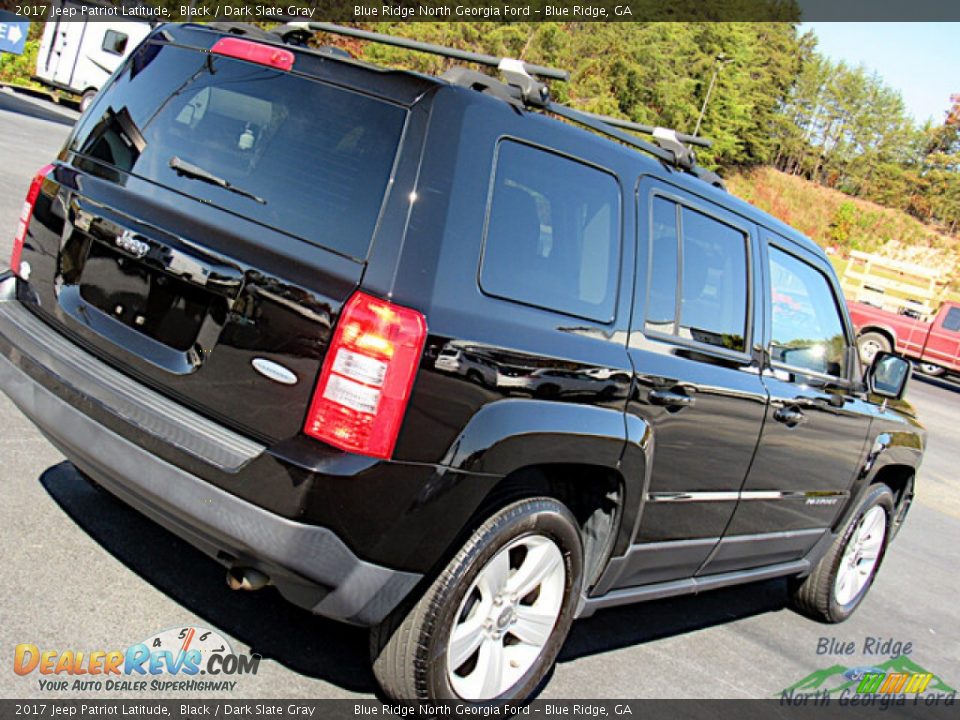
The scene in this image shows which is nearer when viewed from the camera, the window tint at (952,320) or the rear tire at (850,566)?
the rear tire at (850,566)

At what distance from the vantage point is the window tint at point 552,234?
9.94 ft

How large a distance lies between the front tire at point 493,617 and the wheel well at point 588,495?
0.09 m

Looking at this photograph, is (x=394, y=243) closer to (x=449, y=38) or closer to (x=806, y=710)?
(x=806, y=710)

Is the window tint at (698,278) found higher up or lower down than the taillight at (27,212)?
higher up

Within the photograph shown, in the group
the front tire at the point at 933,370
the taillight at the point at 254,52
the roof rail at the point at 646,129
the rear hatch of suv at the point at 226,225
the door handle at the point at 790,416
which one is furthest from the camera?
the front tire at the point at 933,370

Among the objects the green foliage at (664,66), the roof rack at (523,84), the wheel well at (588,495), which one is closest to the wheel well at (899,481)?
the roof rack at (523,84)

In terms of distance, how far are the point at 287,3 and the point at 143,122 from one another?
1514 inches

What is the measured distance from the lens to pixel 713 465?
403cm

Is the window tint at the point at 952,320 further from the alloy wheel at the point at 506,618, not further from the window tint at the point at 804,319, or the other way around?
the alloy wheel at the point at 506,618

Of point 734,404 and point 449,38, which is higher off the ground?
point 449,38

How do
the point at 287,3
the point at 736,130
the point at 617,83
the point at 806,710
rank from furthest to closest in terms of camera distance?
1. the point at 736,130
2. the point at 617,83
3. the point at 287,3
4. the point at 806,710

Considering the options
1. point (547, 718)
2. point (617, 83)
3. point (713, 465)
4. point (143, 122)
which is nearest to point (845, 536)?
point (713, 465)

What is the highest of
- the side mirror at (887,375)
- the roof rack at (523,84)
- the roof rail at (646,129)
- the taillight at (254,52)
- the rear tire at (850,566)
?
the roof rail at (646,129)

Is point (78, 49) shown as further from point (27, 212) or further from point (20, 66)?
point (27, 212)
